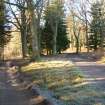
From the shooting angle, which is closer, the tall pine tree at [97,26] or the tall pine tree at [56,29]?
the tall pine tree at [56,29]

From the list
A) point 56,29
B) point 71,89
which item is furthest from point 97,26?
point 71,89

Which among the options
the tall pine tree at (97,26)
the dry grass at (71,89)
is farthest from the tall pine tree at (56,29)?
the dry grass at (71,89)

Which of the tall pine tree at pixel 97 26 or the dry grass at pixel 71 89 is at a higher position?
the tall pine tree at pixel 97 26

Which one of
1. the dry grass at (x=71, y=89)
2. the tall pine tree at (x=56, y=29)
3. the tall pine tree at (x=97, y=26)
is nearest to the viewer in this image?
the dry grass at (x=71, y=89)

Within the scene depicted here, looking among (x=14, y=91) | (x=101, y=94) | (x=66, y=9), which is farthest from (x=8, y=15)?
(x=101, y=94)

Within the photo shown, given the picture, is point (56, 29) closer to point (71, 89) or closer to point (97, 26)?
point (97, 26)

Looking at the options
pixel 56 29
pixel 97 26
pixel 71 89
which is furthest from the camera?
pixel 97 26

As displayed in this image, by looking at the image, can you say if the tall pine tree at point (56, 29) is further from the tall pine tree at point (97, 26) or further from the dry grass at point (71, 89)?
the dry grass at point (71, 89)

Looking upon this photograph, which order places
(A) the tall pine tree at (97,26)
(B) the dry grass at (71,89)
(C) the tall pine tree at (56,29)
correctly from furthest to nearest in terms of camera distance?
(A) the tall pine tree at (97,26)
(C) the tall pine tree at (56,29)
(B) the dry grass at (71,89)

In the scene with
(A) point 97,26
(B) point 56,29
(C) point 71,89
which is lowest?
(C) point 71,89

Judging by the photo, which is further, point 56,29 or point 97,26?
point 97,26

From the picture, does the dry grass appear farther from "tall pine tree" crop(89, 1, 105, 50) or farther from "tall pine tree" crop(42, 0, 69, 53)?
"tall pine tree" crop(89, 1, 105, 50)

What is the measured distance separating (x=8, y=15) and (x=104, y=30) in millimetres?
21131

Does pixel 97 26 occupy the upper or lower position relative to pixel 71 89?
upper
